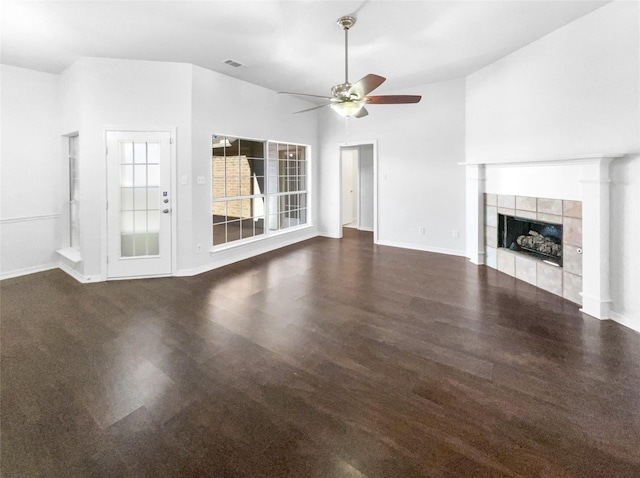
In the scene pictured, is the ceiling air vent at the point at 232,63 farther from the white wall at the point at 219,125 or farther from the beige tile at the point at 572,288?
the beige tile at the point at 572,288

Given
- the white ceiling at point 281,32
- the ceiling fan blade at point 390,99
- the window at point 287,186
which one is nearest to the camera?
the white ceiling at point 281,32

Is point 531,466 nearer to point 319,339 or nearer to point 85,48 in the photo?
point 319,339

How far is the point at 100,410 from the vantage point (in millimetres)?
1940

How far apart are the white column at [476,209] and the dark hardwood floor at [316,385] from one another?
4.14ft

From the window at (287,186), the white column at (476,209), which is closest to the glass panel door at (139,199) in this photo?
the window at (287,186)

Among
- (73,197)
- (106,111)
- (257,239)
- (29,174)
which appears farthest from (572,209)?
(29,174)

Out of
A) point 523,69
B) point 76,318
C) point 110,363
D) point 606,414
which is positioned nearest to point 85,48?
point 76,318

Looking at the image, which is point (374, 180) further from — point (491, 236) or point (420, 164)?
point (491, 236)

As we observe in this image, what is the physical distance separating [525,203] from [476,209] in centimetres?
89

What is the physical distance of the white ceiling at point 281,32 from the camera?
302 centimetres

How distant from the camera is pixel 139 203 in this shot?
14.8 ft

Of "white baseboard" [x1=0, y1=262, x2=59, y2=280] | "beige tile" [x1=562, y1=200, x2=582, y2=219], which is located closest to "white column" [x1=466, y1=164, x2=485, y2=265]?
"beige tile" [x1=562, y1=200, x2=582, y2=219]

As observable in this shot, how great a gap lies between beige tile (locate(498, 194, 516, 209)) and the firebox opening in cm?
18

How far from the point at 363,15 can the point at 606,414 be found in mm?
3669
